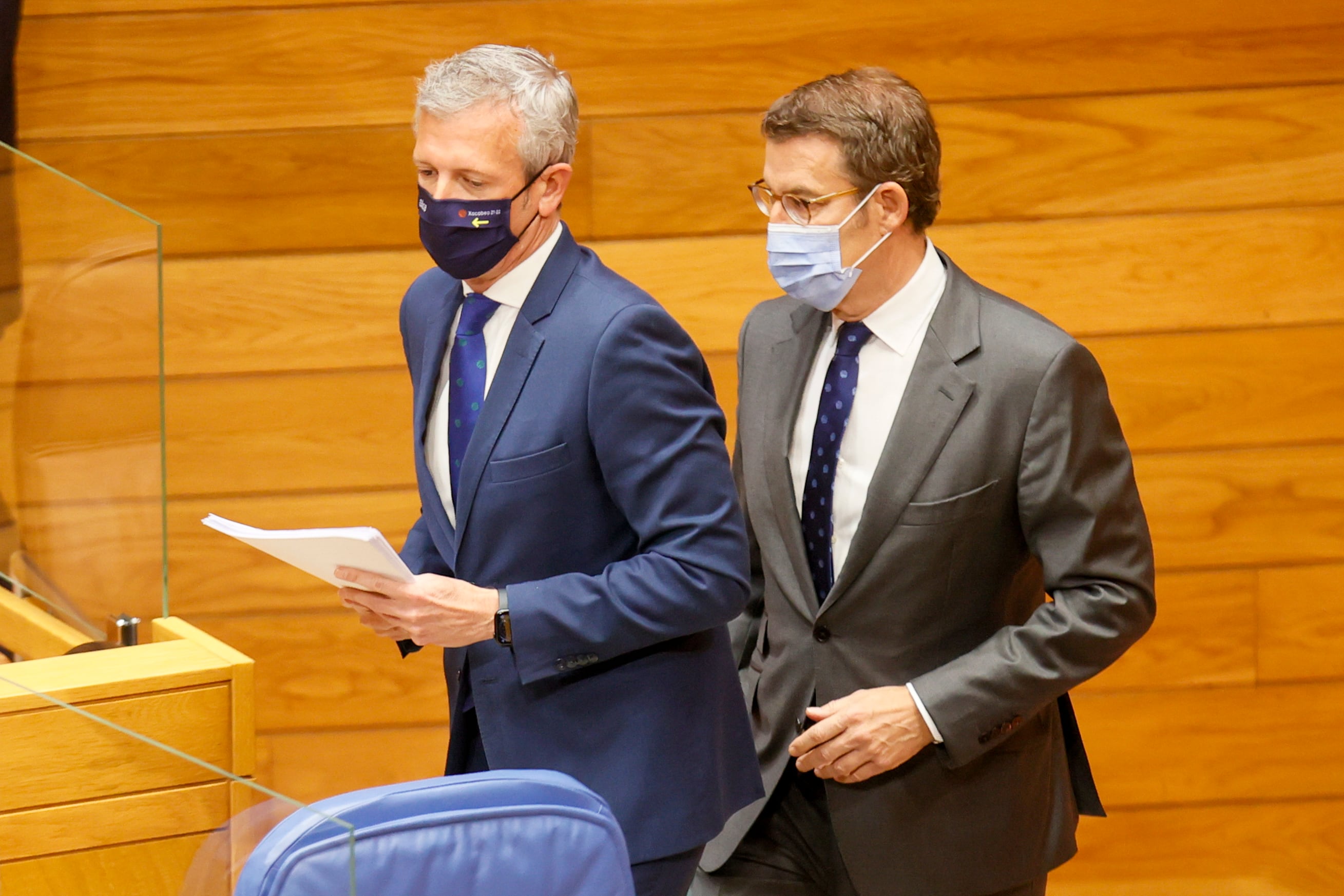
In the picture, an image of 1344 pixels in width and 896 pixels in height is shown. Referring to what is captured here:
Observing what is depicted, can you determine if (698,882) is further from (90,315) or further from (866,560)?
(90,315)

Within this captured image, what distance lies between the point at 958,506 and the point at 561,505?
19.0 inches

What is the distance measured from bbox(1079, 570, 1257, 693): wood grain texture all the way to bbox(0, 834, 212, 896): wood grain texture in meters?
2.18

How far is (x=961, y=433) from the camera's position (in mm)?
1777

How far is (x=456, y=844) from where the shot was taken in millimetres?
1137

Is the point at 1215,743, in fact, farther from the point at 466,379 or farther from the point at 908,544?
the point at 466,379

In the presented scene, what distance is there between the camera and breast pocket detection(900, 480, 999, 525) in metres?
1.77

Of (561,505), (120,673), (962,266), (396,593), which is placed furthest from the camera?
(962,266)

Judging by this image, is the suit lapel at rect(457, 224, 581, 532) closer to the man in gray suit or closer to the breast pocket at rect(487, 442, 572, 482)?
the breast pocket at rect(487, 442, 572, 482)

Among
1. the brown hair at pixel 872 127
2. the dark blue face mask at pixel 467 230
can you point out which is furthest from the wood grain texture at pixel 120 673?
the brown hair at pixel 872 127

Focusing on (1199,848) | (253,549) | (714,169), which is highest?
(714,169)

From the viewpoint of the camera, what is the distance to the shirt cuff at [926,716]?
5.79 ft

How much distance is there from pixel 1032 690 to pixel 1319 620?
1.45 meters

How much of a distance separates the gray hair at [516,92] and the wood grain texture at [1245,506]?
1.63m

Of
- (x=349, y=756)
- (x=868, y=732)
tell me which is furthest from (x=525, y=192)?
(x=349, y=756)
